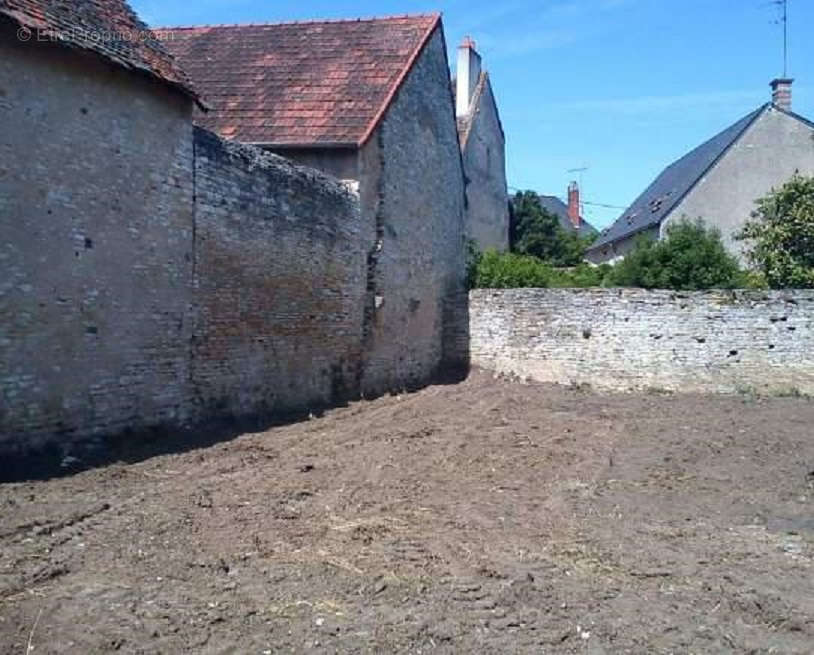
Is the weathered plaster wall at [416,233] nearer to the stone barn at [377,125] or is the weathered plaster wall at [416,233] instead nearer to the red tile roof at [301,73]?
the stone barn at [377,125]

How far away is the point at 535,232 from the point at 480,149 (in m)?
8.91

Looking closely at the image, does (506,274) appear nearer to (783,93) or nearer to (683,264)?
(683,264)

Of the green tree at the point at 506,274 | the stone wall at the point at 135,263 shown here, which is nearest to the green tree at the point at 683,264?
the green tree at the point at 506,274

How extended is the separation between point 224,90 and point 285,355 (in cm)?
700

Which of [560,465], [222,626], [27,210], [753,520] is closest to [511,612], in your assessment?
[222,626]

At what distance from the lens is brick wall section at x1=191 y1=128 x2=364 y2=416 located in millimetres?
11086

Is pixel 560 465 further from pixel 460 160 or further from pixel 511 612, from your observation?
pixel 460 160

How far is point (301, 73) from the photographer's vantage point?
56.0 ft

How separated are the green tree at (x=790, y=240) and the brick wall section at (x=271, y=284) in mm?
11943

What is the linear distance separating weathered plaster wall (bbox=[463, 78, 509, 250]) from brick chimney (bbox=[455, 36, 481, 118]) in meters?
0.46

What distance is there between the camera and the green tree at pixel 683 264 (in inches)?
814

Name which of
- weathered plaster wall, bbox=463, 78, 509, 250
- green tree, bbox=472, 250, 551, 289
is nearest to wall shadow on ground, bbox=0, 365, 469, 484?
green tree, bbox=472, 250, 551, 289

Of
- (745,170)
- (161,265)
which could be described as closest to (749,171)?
(745,170)

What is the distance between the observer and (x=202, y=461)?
919 centimetres
